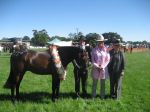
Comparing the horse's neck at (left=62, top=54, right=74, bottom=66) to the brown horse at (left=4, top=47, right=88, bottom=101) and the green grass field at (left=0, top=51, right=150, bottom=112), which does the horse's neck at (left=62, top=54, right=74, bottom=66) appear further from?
the green grass field at (left=0, top=51, right=150, bottom=112)

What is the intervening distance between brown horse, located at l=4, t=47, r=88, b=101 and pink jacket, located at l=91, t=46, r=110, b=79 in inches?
24.2

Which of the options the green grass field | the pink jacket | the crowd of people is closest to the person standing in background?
the crowd of people

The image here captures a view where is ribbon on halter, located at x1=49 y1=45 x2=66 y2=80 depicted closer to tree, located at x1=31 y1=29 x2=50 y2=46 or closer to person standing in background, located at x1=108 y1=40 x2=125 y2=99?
person standing in background, located at x1=108 y1=40 x2=125 y2=99

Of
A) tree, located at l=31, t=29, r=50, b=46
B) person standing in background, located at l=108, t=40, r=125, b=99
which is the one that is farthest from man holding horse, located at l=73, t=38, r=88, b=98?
tree, located at l=31, t=29, r=50, b=46

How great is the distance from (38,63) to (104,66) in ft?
7.41

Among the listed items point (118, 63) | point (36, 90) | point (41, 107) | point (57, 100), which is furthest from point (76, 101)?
point (36, 90)

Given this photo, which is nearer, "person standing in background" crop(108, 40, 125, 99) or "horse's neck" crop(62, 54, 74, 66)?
"horse's neck" crop(62, 54, 74, 66)

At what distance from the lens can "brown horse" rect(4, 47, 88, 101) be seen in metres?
9.78

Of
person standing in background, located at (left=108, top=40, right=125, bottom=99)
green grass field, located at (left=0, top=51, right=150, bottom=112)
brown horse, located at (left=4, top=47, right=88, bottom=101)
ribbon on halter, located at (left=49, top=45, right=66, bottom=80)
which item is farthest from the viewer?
person standing in background, located at (left=108, top=40, right=125, bottom=99)

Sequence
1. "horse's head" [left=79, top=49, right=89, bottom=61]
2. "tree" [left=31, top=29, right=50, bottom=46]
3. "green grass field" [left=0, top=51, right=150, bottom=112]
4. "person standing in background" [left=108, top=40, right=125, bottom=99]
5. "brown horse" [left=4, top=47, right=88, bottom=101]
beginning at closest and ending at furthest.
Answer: "green grass field" [left=0, top=51, right=150, bottom=112], "horse's head" [left=79, top=49, right=89, bottom=61], "brown horse" [left=4, top=47, right=88, bottom=101], "person standing in background" [left=108, top=40, right=125, bottom=99], "tree" [left=31, top=29, right=50, bottom=46]

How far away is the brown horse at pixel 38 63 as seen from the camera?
9.78 m

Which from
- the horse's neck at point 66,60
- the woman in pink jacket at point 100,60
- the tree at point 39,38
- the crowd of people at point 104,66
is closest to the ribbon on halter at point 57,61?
the horse's neck at point 66,60

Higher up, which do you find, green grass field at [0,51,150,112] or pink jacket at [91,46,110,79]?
pink jacket at [91,46,110,79]

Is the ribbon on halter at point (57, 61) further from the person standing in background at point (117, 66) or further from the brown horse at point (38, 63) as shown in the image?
the person standing in background at point (117, 66)
